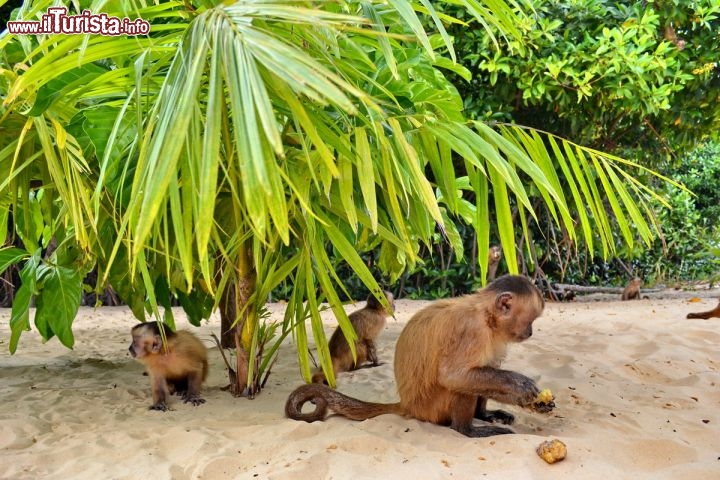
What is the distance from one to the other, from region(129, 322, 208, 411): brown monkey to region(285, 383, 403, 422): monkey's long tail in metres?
0.93

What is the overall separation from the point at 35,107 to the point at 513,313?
2221 millimetres

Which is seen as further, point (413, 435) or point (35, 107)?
point (413, 435)

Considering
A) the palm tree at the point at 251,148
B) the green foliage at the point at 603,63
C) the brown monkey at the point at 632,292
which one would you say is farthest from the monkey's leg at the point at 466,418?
the brown monkey at the point at 632,292

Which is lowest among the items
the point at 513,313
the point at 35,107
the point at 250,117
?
the point at 513,313

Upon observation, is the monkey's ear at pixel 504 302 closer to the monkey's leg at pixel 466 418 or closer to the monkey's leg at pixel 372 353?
the monkey's leg at pixel 466 418

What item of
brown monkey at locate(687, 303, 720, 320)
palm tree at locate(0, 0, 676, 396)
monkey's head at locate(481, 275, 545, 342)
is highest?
palm tree at locate(0, 0, 676, 396)

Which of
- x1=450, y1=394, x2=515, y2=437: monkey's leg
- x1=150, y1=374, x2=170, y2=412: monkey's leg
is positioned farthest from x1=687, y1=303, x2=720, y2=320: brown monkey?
x1=150, y1=374, x2=170, y2=412: monkey's leg

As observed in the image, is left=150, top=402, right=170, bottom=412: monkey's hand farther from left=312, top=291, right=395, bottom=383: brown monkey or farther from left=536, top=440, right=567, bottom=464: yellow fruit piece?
left=536, top=440, right=567, bottom=464: yellow fruit piece

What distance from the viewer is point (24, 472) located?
115 inches

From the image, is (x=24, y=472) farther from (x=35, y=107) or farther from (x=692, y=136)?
(x=692, y=136)

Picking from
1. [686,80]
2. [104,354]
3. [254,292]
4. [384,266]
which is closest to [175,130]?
[254,292]

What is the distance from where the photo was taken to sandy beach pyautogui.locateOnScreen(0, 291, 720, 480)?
2789 mm

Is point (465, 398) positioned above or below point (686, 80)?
below

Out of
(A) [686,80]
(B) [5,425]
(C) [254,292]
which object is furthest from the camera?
(A) [686,80]
